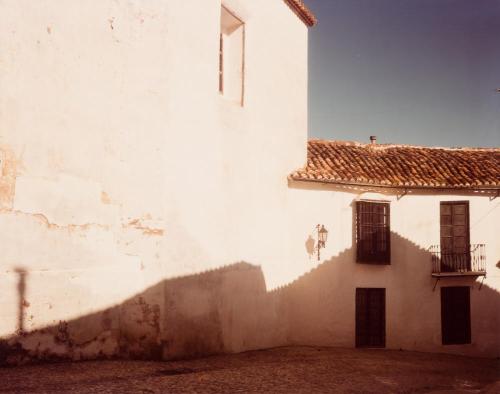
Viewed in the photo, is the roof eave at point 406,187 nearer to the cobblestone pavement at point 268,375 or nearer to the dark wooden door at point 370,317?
the dark wooden door at point 370,317

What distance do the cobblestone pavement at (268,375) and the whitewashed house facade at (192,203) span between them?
0.50 meters

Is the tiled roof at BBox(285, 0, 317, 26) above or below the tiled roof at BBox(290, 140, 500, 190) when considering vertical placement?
above

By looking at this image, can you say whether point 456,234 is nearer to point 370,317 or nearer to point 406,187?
point 406,187

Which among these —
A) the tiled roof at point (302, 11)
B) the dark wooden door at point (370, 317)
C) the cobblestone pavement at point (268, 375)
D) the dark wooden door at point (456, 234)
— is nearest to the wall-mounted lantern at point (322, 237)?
the dark wooden door at point (370, 317)

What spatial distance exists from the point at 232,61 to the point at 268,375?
7.94m

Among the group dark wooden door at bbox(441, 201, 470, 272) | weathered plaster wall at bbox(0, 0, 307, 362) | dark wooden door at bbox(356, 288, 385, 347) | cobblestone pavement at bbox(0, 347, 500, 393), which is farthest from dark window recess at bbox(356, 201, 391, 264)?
weathered plaster wall at bbox(0, 0, 307, 362)

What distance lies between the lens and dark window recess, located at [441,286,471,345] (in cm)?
1465

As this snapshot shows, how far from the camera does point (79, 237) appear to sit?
27.0ft

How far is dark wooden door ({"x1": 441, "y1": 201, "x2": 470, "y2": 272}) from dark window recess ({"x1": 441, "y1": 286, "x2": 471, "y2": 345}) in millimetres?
833

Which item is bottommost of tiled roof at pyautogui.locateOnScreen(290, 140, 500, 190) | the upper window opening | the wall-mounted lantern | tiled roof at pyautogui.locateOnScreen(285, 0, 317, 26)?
the wall-mounted lantern

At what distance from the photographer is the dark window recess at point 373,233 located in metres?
14.1

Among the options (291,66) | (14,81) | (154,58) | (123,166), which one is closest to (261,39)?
(291,66)

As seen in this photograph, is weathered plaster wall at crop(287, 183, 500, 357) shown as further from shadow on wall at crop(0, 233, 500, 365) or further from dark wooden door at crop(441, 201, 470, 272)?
dark wooden door at crop(441, 201, 470, 272)

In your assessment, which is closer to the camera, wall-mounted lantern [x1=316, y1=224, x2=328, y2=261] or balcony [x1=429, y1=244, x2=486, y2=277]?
wall-mounted lantern [x1=316, y1=224, x2=328, y2=261]
